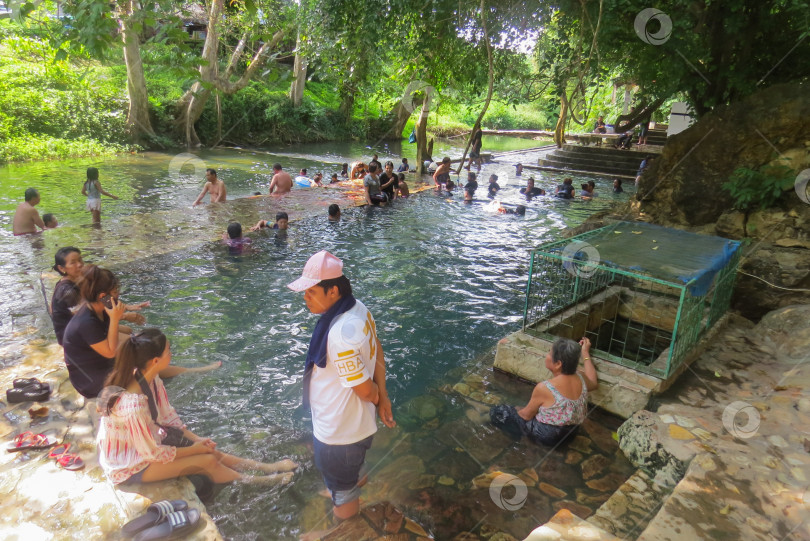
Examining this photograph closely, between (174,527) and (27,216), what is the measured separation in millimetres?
8809

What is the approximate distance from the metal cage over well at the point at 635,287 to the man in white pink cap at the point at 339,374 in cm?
287

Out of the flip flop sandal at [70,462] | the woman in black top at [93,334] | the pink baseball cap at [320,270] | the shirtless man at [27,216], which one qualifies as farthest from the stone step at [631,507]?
the shirtless man at [27,216]

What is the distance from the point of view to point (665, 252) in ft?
19.2

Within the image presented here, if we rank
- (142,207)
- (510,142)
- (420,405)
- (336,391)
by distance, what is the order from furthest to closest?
(510,142) < (142,207) < (420,405) < (336,391)

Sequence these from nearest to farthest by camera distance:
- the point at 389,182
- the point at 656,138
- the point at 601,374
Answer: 1. the point at 601,374
2. the point at 389,182
3. the point at 656,138

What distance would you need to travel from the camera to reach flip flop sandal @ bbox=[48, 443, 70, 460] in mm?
3770

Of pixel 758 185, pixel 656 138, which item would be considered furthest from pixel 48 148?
pixel 656 138

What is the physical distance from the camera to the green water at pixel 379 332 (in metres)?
4.05

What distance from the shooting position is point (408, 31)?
10.3m

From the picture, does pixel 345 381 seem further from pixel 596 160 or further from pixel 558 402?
pixel 596 160

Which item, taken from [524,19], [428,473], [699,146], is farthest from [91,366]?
[699,146]

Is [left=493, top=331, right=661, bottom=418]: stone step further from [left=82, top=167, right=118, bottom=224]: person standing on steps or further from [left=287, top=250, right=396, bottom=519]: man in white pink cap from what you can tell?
[left=82, top=167, right=118, bottom=224]: person standing on steps

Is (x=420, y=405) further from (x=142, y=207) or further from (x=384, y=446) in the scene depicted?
(x=142, y=207)

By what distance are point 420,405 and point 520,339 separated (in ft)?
4.54
